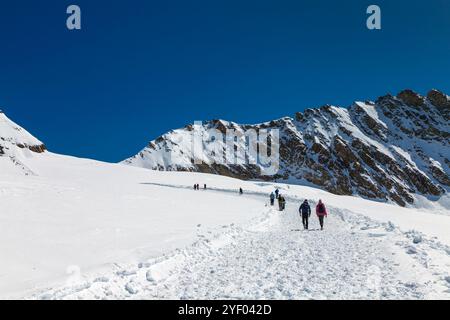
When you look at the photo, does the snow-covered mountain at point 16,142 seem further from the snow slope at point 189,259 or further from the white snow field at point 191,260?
the white snow field at point 191,260

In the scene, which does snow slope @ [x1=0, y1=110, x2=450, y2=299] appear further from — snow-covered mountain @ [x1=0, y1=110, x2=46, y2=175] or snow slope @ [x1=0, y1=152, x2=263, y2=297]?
snow-covered mountain @ [x1=0, y1=110, x2=46, y2=175]

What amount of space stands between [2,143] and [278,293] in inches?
3823

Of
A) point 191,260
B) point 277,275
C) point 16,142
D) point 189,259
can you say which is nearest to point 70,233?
point 189,259

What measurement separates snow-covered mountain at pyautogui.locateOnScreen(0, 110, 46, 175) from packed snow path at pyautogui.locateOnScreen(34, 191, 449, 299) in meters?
87.8

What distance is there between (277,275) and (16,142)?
111592mm

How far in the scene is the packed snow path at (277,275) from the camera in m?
8.39

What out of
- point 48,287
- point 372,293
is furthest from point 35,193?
point 372,293

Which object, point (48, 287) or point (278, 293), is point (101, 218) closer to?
point (48, 287)

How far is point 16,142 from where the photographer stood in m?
106

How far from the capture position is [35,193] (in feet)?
82.8

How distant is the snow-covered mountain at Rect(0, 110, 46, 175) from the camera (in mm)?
91225

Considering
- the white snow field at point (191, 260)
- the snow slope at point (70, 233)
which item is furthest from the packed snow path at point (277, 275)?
the snow slope at point (70, 233)

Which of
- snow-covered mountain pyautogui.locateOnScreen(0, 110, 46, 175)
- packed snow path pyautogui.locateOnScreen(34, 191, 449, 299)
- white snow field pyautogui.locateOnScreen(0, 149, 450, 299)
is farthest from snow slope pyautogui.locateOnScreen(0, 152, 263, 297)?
snow-covered mountain pyautogui.locateOnScreen(0, 110, 46, 175)

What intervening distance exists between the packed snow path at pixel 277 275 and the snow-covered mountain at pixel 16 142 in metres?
87.8
